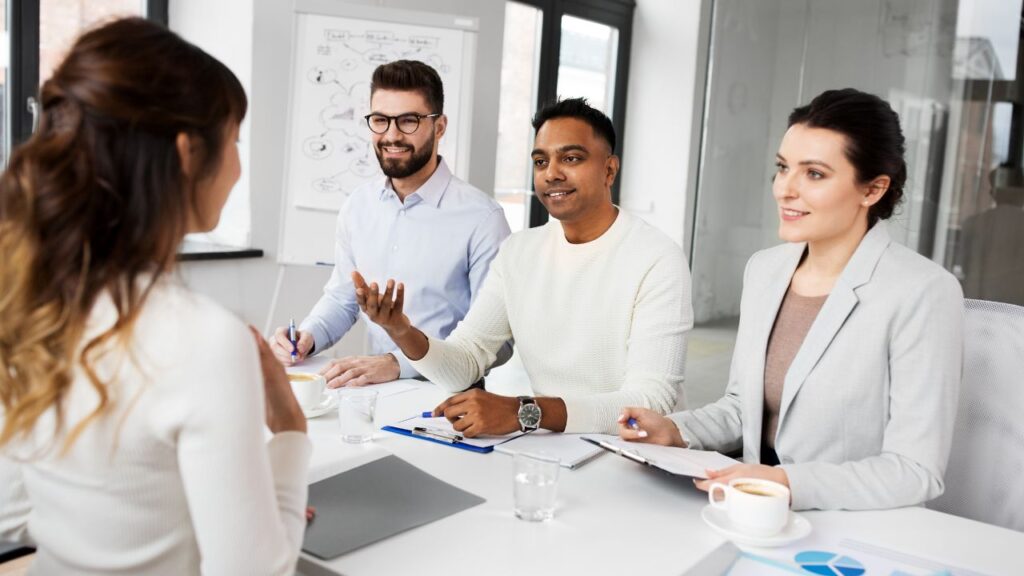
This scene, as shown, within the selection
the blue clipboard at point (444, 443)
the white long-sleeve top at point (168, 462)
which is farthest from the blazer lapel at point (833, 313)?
the white long-sleeve top at point (168, 462)

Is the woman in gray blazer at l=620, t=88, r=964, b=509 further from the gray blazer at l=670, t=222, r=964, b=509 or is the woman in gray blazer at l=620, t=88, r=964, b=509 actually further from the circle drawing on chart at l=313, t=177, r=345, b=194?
the circle drawing on chart at l=313, t=177, r=345, b=194

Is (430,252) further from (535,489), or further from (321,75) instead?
(535,489)

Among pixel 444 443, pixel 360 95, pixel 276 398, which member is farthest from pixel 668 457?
pixel 360 95

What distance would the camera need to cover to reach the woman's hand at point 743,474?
1360 millimetres

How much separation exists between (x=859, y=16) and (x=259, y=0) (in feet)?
8.00

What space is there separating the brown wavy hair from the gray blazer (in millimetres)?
1027

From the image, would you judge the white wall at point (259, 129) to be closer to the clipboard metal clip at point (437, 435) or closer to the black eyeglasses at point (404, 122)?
the black eyeglasses at point (404, 122)

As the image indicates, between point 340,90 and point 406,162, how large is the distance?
901 mm

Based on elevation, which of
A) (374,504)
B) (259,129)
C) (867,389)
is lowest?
(374,504)

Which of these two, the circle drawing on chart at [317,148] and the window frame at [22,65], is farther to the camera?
the circle drawing on chart at [317,148]

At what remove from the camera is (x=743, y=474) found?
1.39 m

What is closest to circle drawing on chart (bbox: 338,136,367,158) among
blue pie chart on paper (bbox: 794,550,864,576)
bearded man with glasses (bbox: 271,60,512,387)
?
bearded man with glasses (bbox: 271,60,512,387)

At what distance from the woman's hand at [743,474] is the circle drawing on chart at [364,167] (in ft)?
7.93

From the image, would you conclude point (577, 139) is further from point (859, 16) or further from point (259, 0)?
point (259, 0)
